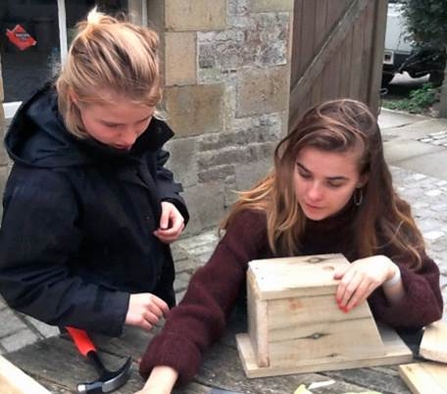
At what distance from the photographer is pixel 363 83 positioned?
602cm

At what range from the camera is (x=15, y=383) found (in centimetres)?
120

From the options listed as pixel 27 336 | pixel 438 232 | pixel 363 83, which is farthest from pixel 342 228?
pixel 363 83

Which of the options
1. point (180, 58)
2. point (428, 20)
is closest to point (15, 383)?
point (180, 58)

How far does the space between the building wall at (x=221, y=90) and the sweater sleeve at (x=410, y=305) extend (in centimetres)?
257

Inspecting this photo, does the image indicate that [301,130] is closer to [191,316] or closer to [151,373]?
[191,316]

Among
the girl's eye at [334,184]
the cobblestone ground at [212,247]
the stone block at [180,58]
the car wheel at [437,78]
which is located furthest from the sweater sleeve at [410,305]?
the car wheel at [437,78]

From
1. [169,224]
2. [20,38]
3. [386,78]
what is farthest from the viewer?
[386,78]

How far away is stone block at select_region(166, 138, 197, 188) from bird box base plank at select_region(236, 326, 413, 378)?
2.63 m

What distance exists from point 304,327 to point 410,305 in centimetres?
28

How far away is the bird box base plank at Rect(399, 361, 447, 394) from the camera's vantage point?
1351 mm

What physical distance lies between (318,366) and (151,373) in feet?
1.17

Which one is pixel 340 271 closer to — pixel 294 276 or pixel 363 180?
pixel 294 276

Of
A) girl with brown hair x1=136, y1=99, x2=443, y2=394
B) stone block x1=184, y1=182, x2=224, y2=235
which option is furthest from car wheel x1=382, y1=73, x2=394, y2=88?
girl with brown hair x1=136, y1=99, x2=443, y2=394

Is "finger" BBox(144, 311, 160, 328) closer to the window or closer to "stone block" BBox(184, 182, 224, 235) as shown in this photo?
Answer: the window
